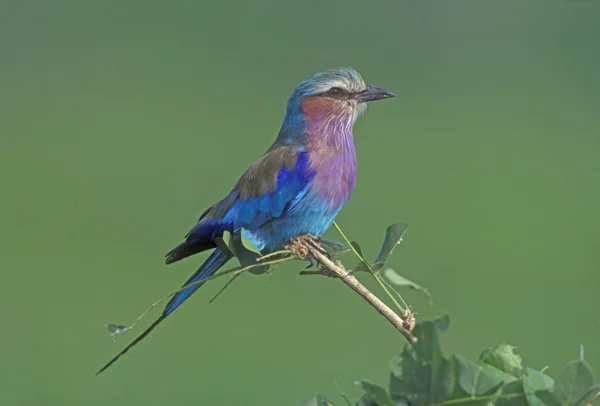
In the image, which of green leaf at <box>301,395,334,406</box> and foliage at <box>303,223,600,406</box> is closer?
foliage at <box>303,223,600,406</box>

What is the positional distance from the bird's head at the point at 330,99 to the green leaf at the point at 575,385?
1.54 metres

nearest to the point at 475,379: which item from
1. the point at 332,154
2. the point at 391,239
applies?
the point at 391,239

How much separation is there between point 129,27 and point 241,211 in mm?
6152

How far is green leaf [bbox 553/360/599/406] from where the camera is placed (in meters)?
0.78

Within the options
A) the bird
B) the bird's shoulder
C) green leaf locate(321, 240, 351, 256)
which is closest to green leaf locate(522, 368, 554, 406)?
green leaf locate(321, 240, 351, 256)

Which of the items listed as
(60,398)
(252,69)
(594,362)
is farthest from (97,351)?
(252,69)

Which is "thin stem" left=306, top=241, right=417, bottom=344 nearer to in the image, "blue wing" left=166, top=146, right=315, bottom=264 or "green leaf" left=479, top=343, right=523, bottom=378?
"green leaf" left=479, top=343, right=523, bottom=378

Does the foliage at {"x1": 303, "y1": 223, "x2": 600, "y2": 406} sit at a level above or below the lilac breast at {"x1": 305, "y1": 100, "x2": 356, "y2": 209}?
below

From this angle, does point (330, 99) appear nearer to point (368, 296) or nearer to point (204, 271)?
point (204, 271)

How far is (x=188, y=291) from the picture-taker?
197 centimetres

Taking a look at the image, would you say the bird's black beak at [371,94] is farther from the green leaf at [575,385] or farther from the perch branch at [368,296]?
the green leaf at [575,385]

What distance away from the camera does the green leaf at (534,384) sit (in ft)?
2.58

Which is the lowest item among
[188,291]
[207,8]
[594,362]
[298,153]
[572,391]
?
[594,362]

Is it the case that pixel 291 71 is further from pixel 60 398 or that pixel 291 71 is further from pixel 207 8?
pixel 60 398
